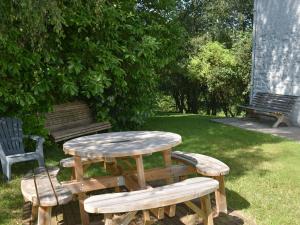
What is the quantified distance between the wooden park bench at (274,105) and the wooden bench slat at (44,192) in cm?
703

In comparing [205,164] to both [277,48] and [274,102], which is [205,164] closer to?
[274,102]

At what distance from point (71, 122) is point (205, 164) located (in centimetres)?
432

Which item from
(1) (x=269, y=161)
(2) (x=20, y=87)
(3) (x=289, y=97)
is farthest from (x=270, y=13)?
(2) (x=20, y=87)

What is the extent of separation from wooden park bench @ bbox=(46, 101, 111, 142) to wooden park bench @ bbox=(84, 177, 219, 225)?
407 centimetres

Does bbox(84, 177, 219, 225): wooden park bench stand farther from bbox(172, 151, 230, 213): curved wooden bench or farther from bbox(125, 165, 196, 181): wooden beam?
bbox(125, 165, 196, 181): wooden beam

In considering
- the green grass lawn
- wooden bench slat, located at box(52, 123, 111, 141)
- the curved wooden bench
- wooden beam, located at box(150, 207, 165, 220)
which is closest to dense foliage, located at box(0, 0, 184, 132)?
wooden bench slat, located at box(52, 123, 111, 141)

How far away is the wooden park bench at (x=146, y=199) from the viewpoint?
3068 mm

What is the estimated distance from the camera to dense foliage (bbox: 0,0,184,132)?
6297mm

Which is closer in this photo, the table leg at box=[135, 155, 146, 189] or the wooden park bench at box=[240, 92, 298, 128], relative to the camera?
the table leg at box=[135, 155, 146, 189]

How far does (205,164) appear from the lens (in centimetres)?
433

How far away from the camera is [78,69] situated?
694cm

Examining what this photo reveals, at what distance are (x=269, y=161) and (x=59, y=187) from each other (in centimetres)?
393

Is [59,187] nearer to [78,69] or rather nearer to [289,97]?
[78,69]

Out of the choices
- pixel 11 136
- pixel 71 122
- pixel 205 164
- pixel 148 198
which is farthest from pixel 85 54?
pixel 148 198
